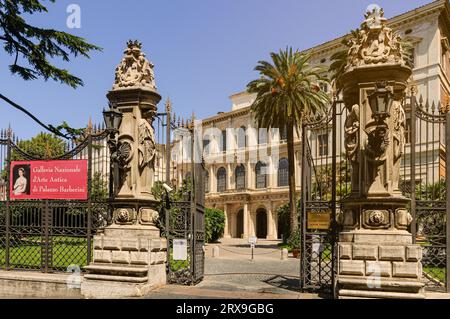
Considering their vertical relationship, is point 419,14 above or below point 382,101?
above

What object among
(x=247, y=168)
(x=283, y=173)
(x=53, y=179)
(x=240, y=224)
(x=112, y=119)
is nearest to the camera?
(x=112, y=119)

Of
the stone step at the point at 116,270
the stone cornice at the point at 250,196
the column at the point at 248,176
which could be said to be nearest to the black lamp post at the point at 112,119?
the stone step at the point at 116,270

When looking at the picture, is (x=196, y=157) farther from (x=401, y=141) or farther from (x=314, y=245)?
(x=401, y=141)

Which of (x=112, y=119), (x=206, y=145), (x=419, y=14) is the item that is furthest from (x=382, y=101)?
(x=206, y=145)

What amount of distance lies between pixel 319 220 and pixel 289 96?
21530 millimetres

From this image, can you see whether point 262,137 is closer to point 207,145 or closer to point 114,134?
point 207,145

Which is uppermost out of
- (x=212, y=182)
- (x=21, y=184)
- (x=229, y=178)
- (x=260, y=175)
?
(x=260, y=175)

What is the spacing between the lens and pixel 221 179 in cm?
5656

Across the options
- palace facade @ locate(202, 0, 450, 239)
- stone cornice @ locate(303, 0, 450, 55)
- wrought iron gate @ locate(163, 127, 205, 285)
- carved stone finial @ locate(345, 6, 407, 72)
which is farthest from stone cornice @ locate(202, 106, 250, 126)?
carved stone finial @ locate(345, 6, 407, 72)

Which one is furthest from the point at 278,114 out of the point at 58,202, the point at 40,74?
the point at 58,202

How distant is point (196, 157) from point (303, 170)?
317cm

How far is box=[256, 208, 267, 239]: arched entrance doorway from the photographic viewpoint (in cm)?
5434

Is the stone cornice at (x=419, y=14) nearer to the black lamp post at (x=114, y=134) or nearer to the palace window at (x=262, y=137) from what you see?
the palace window at (x=262, y=137)

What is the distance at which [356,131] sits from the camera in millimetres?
8555
